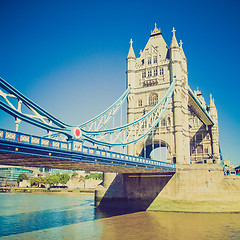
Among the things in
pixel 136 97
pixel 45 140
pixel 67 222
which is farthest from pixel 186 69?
pixel 45 140

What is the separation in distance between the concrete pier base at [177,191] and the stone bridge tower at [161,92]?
4782mm

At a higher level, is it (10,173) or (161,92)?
(161,92)

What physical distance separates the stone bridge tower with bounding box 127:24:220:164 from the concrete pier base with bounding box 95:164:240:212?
4.78 meters

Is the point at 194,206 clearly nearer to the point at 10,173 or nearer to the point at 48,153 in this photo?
the point at 48,153

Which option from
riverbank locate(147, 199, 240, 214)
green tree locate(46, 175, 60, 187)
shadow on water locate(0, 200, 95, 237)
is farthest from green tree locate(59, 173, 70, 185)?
shadow on water locate(0, 200, 95, 237)

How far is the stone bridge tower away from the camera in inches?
1767

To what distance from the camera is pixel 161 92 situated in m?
47.7

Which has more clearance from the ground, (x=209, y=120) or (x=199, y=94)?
(x=199, y=94)

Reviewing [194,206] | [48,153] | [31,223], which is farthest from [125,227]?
[194,206]

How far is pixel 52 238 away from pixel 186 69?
134ft

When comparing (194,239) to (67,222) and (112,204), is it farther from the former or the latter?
(112,204)

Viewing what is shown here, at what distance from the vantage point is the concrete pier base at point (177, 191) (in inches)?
1419

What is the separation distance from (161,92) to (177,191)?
17502 millimetres

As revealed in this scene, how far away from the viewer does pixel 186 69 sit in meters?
53.2
